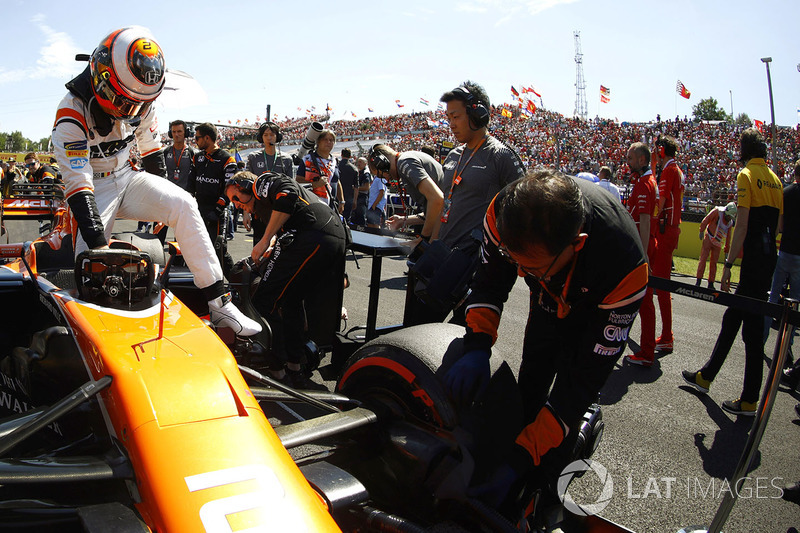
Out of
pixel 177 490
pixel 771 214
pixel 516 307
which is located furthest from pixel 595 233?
pixel 516 307

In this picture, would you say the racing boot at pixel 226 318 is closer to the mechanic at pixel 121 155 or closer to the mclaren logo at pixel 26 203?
the mechanic at pixel 121 155

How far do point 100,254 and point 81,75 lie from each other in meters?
1.47

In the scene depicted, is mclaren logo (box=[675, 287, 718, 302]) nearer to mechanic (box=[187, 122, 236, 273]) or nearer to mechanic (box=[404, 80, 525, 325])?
mechanic (box=[404, 80, 525, 325])

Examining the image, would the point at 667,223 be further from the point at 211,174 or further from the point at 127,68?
the point at 211,174

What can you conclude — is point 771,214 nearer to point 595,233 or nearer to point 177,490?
point 595,233

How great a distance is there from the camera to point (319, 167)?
7.03m

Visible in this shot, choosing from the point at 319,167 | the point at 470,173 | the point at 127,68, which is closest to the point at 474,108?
the point at 470,173

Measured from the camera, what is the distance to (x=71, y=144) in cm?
274

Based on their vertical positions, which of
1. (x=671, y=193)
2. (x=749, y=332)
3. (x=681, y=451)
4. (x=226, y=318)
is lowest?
(x=681, y=451)

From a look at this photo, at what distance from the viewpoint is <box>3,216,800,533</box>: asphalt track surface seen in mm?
2512

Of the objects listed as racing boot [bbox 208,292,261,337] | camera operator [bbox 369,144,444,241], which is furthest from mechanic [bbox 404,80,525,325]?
racing boot [bbox 208,292,261,337]

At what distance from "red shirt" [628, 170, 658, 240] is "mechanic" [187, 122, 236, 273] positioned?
172 inches

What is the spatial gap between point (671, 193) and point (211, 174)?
16.2ft

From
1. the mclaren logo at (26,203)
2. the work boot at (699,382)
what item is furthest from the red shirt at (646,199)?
the mclaren logo at (26,203)
